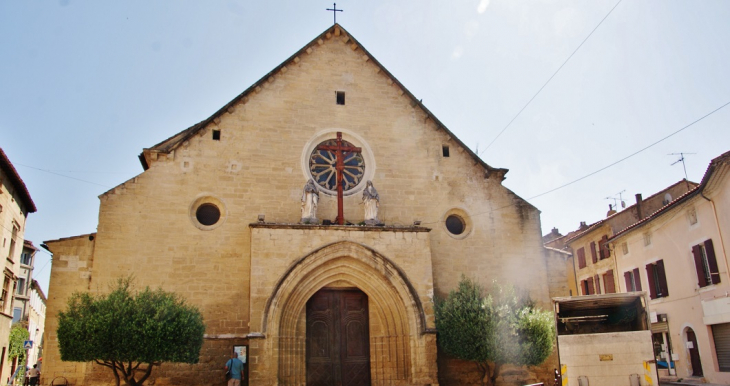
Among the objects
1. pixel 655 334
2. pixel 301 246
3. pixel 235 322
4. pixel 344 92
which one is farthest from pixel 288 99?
pixel 655 334

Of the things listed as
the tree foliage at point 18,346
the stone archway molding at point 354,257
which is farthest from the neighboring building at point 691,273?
the tree foliage at point 18,346

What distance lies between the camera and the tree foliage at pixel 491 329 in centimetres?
1495

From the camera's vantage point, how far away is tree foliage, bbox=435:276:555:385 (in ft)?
49.0

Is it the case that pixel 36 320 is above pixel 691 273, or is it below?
above

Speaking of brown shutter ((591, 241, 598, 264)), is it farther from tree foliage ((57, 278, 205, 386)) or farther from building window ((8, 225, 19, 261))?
building window ((8, 225, 19, 261))

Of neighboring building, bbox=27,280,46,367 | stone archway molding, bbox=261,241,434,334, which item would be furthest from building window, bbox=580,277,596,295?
neighboring building, bbox=27,280,46,367

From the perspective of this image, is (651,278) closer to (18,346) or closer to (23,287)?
(18,346)

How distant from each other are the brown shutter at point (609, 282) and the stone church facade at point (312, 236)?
10.4m

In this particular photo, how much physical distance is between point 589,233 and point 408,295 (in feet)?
53.9

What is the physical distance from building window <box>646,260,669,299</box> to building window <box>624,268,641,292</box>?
2.92 feet

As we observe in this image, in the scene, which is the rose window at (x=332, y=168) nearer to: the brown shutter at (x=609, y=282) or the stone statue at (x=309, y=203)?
the stone statue at (x=309, y=203)

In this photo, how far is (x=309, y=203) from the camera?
52.0 ft

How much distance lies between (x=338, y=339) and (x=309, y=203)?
365 cm

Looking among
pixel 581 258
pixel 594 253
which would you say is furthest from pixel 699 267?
pixel 581 258
